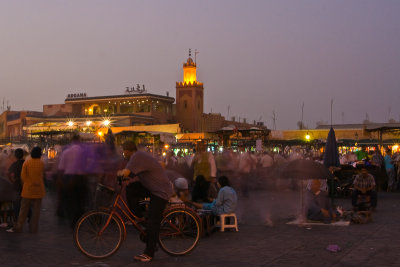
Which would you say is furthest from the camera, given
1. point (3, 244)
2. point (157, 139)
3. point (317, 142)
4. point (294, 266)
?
point (317, 142)

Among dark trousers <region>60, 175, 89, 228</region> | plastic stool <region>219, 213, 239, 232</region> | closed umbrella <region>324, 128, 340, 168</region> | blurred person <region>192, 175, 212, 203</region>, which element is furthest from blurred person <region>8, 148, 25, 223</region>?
closed umbrella <region>324, 128, 340, 168</region>

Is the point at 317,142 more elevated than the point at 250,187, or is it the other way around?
the point at 317,142

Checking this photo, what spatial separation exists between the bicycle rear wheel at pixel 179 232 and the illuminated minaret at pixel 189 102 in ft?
241

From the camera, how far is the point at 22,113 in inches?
3273

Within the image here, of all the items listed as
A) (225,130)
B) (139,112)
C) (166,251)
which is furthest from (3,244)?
Result: (139,112)

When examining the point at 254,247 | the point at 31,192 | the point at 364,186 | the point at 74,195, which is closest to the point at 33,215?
the point at 31,192

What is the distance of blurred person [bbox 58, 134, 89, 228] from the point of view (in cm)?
1093

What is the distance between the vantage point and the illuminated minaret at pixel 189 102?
83688 mm

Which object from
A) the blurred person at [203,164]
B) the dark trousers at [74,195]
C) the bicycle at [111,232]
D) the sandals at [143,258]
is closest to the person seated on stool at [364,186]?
the blurred person at [203,164]

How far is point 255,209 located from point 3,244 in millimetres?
7243

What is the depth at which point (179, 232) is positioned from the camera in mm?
8344

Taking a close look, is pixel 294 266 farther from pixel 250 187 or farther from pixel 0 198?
pixel 250 187

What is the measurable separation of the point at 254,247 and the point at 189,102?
7583cm

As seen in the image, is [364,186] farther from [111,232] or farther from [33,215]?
[111,232]
